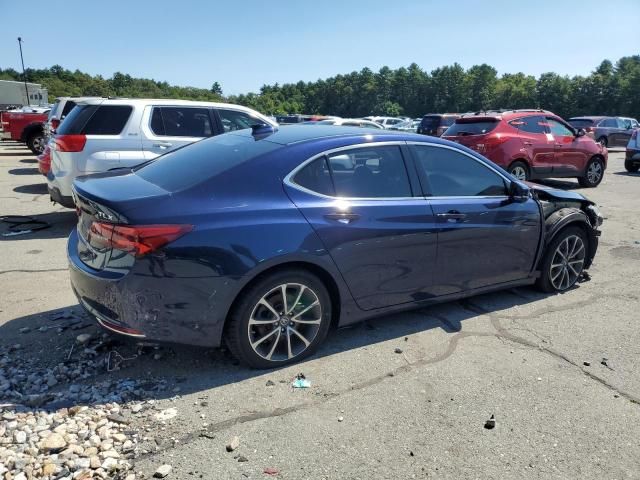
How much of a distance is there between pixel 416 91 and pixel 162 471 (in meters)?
98.3

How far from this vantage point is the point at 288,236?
136 inches

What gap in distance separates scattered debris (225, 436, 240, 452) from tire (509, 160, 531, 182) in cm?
1004

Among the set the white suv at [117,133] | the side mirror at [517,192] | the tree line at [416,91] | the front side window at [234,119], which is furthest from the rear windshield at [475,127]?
the tree line at [416,91]

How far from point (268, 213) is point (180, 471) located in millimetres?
1627

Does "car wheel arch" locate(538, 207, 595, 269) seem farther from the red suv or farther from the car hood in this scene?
the red suv

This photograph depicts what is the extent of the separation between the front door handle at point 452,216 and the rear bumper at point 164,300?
5.99ft

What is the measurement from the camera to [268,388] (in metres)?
3.41

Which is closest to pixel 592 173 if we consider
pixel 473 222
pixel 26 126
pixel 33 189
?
pixel 473 222

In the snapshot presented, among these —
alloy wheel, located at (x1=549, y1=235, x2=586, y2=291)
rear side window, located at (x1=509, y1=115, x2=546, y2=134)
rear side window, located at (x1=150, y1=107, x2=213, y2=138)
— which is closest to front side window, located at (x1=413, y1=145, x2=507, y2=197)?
alloy wheel, located at (x1=549, y1=235, x2=586, y2=291)

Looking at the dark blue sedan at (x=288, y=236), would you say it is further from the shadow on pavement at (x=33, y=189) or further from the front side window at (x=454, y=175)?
the shadow on pavement at (x=33, y=189)

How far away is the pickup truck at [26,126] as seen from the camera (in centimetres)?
1846

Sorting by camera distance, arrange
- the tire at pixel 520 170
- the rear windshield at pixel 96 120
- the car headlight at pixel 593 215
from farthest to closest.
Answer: the tire at pixel 520 170 → the rear windshield at pixel 96 120 → the car headlight at pixel 593 215

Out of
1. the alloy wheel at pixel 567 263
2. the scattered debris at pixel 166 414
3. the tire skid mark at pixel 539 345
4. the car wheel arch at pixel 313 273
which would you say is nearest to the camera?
the scattered debris at pixel 166 414

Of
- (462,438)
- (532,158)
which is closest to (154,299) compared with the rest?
(462,438)
